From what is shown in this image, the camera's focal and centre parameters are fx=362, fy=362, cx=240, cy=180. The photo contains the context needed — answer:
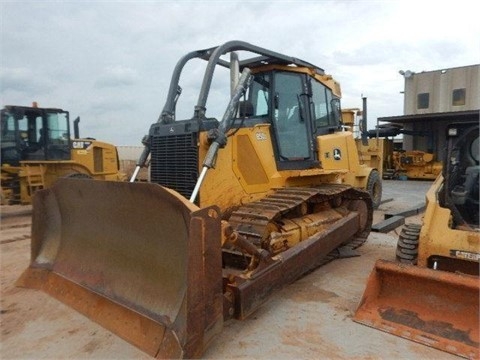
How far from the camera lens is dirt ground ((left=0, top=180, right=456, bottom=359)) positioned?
2.74 meters

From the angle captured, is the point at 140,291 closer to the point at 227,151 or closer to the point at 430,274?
the point at 227,151

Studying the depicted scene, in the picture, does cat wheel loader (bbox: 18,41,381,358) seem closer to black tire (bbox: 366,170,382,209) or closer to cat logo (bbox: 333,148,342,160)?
cat logo (bbox: 333,148,342,160)

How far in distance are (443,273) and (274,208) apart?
1.61m

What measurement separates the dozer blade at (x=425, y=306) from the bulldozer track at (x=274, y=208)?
1.07 metres

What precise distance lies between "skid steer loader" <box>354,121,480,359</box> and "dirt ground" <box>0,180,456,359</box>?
17 centimetres

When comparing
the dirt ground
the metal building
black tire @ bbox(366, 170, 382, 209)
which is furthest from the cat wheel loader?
the metal building

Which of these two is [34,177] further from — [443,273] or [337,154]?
[443,273]

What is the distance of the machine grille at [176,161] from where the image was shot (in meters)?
3.92

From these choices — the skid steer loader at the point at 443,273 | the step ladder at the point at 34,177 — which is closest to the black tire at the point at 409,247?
the skid steer loader at the point at 443,273

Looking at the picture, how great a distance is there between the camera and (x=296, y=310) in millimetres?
3459

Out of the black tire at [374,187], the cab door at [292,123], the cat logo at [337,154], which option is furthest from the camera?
the black tire at [374,187]

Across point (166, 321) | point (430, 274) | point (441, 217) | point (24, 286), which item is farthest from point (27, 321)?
point (441, 217)

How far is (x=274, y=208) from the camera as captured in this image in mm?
3783

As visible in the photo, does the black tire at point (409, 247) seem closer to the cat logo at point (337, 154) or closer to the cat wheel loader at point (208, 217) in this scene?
the cat wheel loader at point (208, 217)
